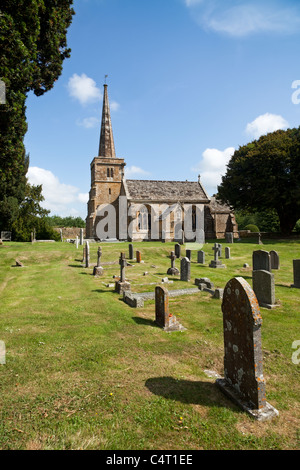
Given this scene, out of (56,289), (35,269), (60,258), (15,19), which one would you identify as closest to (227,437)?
(56,289)

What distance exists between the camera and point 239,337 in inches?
145

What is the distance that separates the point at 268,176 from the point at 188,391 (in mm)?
30226

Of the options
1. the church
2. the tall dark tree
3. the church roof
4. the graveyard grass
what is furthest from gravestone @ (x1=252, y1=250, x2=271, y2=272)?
the church roof

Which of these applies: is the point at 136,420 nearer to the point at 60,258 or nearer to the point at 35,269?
the point at 35,269

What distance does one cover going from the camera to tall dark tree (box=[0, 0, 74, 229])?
9141 mm

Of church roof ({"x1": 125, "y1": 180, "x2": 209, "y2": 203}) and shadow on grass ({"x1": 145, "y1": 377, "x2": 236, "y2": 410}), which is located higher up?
church roof ({"x1": 125, "y1": 180, "x2": 209, "y2": 203})

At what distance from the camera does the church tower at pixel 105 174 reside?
4081 centimetres

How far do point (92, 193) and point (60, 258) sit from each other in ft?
77.8

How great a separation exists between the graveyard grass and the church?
29.0 meters

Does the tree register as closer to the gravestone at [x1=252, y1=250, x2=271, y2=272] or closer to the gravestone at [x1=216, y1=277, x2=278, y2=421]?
the gravestone at [x1=252, y1=250, x2=271, y2=272]

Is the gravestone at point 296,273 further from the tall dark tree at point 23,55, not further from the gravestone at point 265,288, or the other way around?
the tall dark tree at point 23,55

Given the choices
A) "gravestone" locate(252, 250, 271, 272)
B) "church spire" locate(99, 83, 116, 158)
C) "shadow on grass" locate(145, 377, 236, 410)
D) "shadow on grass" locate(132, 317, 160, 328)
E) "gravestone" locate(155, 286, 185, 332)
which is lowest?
"shadow on grass" locate(132, 317, 160, 328)

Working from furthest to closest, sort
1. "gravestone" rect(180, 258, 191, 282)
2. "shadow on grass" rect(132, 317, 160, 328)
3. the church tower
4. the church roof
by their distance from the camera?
the church tower, the church roof, "gravestone" rect(180, 258, 191, 282), "shadow on grass" rect(132, 317, 160, 328)

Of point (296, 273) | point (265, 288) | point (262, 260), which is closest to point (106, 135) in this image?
point (262, 260)
